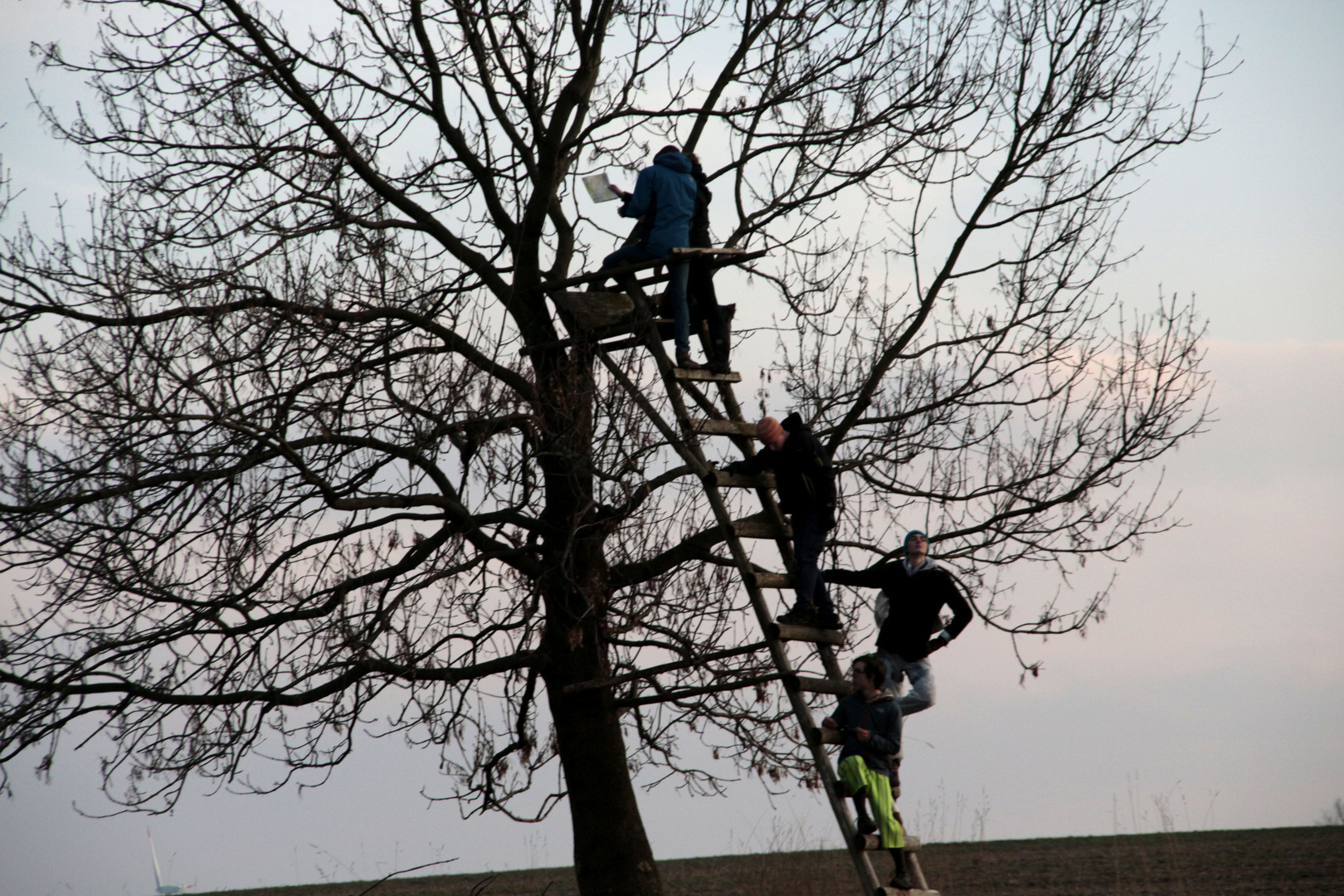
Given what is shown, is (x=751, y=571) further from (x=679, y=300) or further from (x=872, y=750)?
(x=679, y=300)

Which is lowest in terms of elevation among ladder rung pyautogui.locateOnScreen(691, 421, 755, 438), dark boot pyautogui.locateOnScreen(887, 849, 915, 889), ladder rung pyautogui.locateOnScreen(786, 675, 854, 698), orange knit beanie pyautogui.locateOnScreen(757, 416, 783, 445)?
dark boot pyautogui.locateOnScreen(887, 849, 915, 889)

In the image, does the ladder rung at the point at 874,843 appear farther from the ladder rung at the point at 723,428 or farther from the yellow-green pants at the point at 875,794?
the ladder rung at the point at 723,428

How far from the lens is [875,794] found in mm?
6266

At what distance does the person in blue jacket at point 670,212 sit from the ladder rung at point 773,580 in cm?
157

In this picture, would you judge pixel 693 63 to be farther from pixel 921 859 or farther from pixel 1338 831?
pixel 1338 831

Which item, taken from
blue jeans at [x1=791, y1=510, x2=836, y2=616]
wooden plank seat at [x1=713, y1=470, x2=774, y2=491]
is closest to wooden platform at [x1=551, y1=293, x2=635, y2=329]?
wooden plank seat at [x1=713, y1=470, x2=774, y2=491]

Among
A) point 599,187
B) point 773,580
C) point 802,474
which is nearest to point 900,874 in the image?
point 773,580

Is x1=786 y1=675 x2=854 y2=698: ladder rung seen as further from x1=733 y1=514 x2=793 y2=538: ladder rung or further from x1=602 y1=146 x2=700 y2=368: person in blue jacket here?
x1=602 y1=146 x2=700 y2=368: person in blue jacket

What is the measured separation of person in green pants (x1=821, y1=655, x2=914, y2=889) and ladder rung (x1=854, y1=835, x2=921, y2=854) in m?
0.03

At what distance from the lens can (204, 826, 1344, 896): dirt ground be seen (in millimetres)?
9203

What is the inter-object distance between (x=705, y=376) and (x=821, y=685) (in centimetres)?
222

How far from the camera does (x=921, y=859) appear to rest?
12289 mm

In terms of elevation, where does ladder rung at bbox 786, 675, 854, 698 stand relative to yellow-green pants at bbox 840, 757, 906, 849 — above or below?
above

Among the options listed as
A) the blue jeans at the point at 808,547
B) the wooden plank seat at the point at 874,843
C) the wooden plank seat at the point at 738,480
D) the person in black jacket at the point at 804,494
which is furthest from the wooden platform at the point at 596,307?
the wooden plank seat at the point at 874,843
